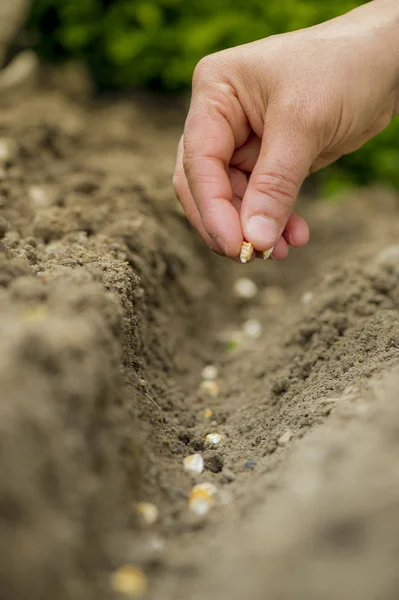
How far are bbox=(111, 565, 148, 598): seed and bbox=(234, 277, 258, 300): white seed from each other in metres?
2.28

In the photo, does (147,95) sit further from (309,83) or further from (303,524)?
(303,524)

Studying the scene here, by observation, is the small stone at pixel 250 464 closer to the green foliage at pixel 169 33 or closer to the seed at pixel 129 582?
the seed at pixel 129 582

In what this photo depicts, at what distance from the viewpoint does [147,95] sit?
5.06m

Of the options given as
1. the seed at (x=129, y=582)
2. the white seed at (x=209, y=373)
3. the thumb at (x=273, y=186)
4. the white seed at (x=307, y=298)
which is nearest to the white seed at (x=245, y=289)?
the white seed at (x=307, y=298)

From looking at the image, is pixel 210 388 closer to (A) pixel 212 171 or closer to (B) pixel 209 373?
(B) pixel 209 373

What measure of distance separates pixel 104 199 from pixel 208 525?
6.03 ft

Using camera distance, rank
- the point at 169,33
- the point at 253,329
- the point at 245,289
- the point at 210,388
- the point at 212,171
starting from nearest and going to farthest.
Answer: the point at 212,171 < the point at 210,388 < the point at 253,329 < the point at 245,289 < the point at 169,33

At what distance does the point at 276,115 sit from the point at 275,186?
274mm

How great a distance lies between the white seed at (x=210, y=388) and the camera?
2608 mm

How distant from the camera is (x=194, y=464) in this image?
1.89m

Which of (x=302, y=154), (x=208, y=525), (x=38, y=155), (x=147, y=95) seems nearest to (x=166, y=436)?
(x=208, y=525)

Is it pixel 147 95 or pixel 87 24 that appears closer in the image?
pixel 87 24

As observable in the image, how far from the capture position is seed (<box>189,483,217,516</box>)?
1.65 m

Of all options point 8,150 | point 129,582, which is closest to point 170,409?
point 129,582
